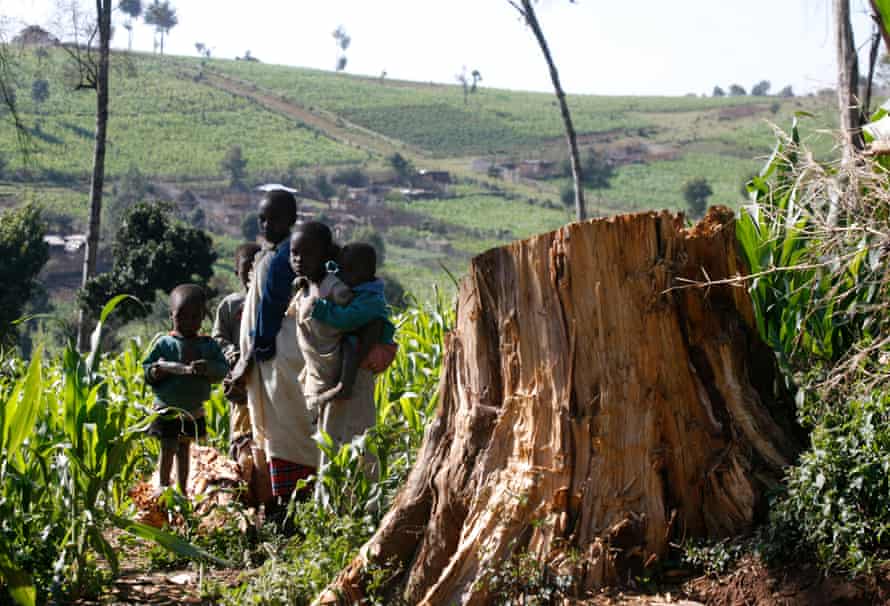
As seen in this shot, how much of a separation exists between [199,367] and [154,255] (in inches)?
586

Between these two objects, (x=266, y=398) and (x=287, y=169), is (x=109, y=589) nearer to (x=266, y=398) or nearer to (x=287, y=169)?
(x=266, y=398)

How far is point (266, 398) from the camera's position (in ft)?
16.3

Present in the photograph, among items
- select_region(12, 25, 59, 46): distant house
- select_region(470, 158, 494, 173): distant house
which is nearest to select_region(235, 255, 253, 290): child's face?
select_region(12, 25, 59, 46): distant house

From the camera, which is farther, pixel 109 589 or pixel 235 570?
pixel 235 570

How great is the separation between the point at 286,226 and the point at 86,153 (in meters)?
52.2

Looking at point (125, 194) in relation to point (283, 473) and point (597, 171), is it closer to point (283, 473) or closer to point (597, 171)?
point (597, 171)

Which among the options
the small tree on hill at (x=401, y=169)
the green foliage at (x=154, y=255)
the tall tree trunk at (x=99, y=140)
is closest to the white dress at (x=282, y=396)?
the tall tree trunk at (x=99, y=140)

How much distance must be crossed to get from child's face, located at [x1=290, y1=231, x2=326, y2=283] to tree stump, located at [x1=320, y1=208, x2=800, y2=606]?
1.17 meters

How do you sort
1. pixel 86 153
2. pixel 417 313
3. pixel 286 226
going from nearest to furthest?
pixel 286 226, pixel 417 313, pixel 86 153

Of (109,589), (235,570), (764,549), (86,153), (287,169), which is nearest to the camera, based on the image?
(764,549)

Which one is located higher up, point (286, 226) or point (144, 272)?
point (286, 226)

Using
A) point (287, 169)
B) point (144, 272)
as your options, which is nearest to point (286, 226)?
point (144, 272)

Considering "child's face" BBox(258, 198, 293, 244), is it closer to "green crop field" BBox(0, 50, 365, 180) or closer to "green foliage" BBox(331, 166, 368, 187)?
"green crop field" BBox(0, 50, 365, 180)

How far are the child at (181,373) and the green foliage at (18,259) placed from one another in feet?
59.1
